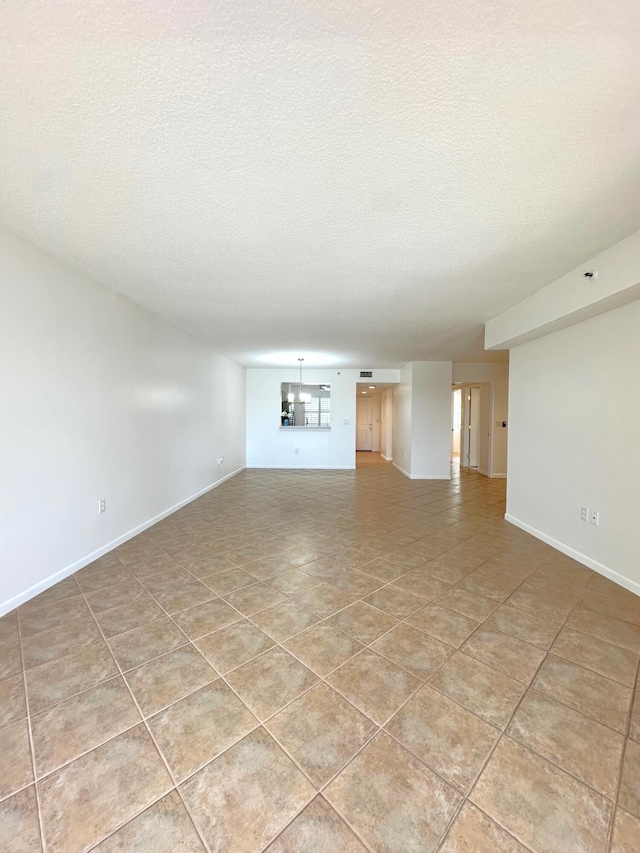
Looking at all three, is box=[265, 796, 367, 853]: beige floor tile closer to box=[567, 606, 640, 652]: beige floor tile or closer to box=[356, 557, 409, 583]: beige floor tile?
box=[356, 557, 409, 583]: beige floor tile

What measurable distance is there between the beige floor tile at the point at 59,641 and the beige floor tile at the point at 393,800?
5.12 ft

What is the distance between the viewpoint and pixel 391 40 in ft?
3.45

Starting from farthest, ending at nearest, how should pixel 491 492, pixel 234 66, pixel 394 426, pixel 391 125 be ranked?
pixel 394 426, pixel 491 492, pixel 391 125, pixel 234 66

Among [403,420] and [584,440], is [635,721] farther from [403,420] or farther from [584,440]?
[403,420]

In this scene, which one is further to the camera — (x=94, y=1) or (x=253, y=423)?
(x=253, y=423)

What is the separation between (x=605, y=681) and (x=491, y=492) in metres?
4.58

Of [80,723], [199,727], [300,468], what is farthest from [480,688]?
[300,468]

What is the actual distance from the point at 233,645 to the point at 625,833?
64.6 inches

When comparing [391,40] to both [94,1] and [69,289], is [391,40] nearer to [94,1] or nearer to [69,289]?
[94,1]

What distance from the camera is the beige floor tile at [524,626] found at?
77.1 inches

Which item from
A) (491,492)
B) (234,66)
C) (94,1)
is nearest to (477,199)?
(234,66)

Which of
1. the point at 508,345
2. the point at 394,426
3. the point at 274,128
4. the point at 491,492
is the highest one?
the point at 274,128

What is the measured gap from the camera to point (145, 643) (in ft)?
6.24

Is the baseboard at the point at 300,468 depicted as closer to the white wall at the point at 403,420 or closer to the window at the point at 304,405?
the window at the point at 304,405
